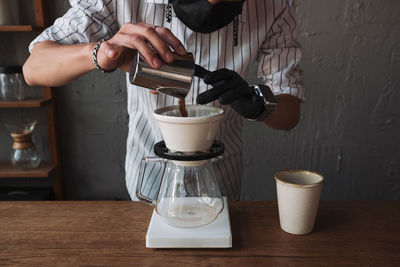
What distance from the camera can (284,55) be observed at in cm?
108

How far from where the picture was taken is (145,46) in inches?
27.3

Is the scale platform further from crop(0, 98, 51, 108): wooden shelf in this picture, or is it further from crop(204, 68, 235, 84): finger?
crop(0, 98, 51, 108): wooden shelf

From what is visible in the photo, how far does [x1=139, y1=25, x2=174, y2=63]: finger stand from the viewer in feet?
2.26

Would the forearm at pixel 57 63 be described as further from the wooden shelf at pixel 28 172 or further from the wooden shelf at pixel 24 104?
the wooden shelf at pixel 28 172

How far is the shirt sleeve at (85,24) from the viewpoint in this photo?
96 cm

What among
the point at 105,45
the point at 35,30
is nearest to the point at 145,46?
the point at 105,45

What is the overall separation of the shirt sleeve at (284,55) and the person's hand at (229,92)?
0.30 m

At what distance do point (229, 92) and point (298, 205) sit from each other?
0.92 feet

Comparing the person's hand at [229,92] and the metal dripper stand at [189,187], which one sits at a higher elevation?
the person's hand at [229,92]

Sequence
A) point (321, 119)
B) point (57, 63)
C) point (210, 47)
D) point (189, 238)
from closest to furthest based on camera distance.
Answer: point (189, 238) → point (57, 63) → point (210, 47) → point (321, 119)

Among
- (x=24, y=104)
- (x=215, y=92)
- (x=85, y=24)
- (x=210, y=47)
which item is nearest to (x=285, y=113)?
(x=210, y=47)

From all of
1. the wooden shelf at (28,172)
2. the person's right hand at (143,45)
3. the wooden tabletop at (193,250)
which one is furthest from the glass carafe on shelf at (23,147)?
the person's right hand at (143,45)

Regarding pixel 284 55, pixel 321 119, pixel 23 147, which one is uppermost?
pixel 284 55

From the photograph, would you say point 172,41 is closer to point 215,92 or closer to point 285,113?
point 215,92
